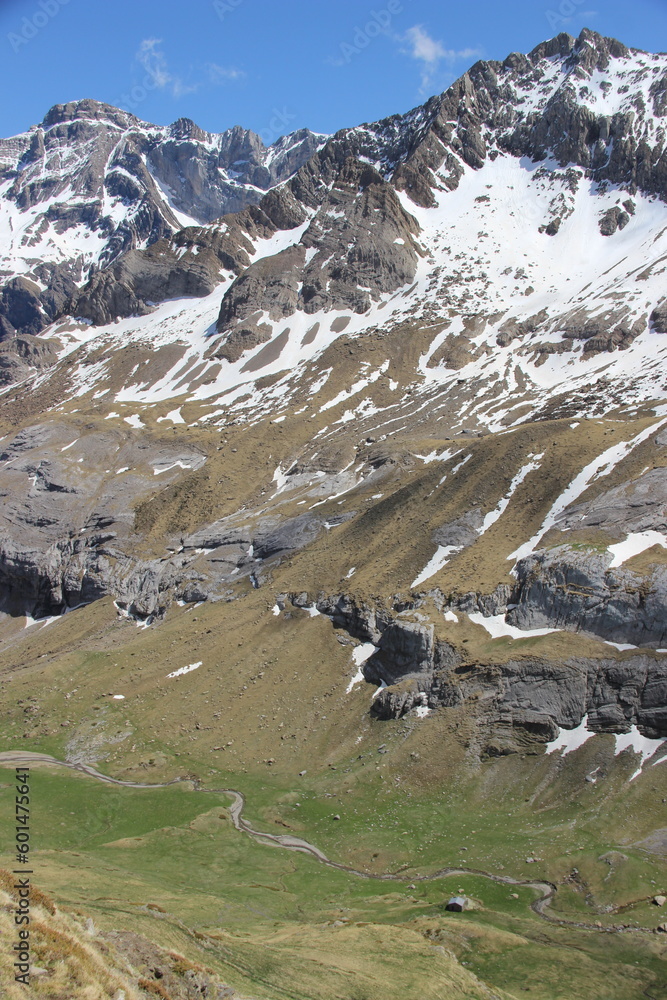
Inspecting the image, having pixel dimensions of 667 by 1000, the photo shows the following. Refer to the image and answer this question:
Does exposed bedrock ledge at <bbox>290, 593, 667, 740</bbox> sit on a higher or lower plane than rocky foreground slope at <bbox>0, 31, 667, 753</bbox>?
lower

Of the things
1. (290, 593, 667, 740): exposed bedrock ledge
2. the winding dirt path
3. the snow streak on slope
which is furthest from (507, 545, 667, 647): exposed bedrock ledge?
the winding dirt path

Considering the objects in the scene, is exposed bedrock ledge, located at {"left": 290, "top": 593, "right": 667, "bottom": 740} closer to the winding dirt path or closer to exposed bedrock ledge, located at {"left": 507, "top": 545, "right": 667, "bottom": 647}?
exposed bedrock ledge, located at {"left": 507, "top": 545, "right": 667, "bottom": 647}

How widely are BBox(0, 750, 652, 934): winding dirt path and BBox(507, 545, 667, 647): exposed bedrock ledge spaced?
25.1 metres

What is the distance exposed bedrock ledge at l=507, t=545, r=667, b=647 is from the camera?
5844 cm

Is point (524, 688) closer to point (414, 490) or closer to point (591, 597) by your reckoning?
point (591, 597)

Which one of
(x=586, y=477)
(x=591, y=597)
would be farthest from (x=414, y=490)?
(x=591, y=597)

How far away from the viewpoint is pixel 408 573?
81.1 m

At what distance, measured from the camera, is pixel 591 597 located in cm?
6200

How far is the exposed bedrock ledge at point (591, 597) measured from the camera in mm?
58438

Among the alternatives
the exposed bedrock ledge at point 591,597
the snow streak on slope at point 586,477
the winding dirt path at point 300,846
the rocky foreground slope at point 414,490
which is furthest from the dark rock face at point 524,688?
the snow streak on slope at point 586,477

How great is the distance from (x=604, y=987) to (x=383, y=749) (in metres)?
30.0

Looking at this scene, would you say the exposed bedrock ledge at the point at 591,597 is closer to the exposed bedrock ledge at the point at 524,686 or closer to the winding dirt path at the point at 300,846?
the exposed bedrock ledge at the point at 524,686

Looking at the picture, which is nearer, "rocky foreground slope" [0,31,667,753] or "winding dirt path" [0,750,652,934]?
"winding dirt path" [0,750,652,934]

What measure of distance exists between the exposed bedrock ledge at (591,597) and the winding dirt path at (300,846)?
2510 centimetres
